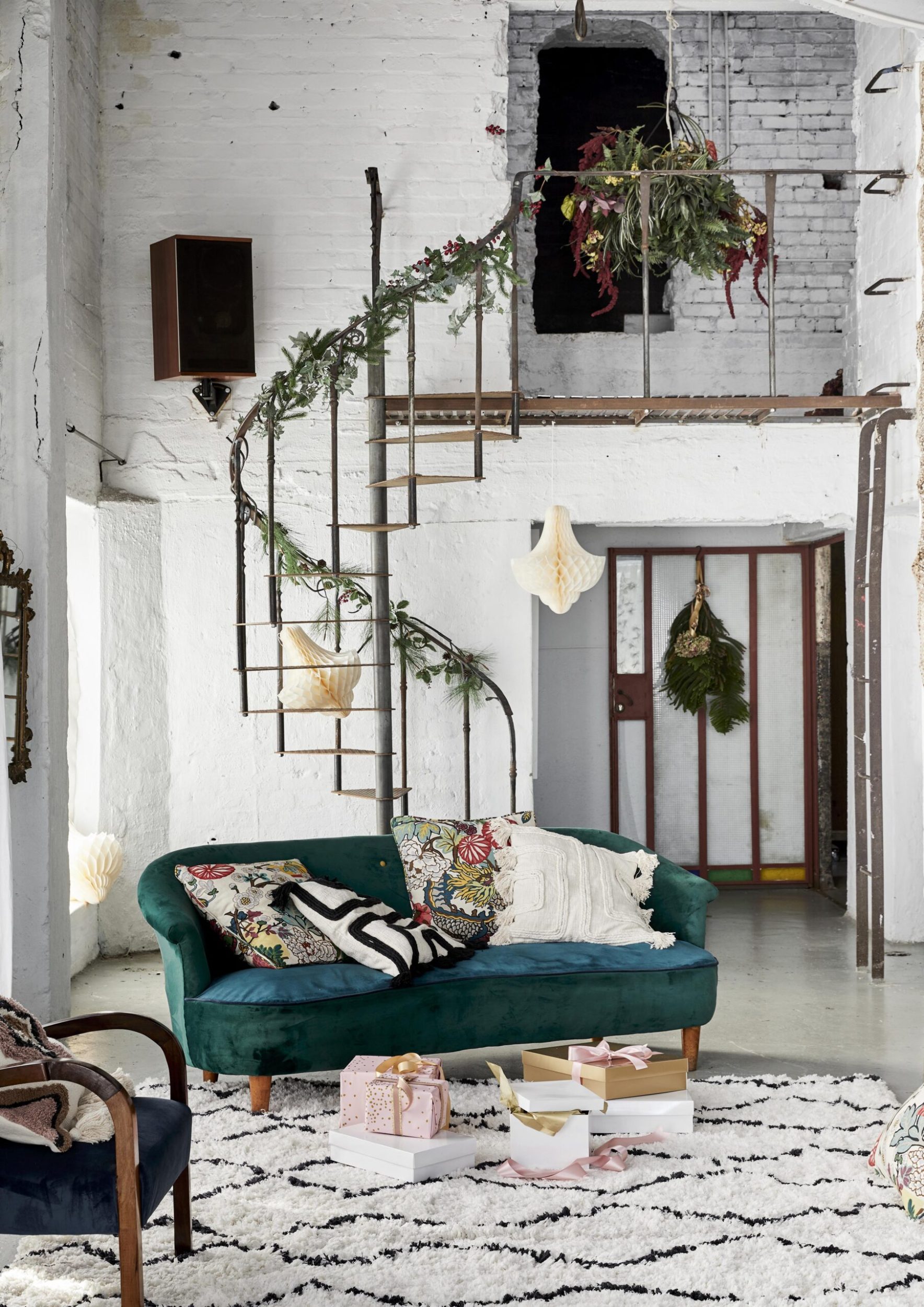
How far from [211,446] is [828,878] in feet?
15.6

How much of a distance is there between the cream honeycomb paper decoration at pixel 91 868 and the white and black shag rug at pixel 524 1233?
245 centimetres

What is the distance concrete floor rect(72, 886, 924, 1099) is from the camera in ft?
15.3

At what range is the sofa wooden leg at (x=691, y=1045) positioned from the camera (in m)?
4.51

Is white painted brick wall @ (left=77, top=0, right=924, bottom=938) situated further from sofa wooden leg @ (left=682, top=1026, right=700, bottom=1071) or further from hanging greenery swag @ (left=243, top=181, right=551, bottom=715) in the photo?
sofa wooden leg @ (left=682, top=1026, right=700, bottom=1071)

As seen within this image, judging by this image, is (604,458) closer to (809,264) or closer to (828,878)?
(809,264)

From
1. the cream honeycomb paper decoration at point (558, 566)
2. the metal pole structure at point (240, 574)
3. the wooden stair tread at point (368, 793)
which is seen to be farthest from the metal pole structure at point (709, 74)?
the wooden stair tread at point (368, 793)

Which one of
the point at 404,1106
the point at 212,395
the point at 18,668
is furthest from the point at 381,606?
the point at 404,1106

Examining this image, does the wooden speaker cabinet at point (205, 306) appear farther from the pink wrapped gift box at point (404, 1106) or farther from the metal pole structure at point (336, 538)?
the pink wrapped gift box at point (404, 1106)

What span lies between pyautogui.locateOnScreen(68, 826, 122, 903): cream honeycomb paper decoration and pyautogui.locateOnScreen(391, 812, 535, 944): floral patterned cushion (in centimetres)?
199

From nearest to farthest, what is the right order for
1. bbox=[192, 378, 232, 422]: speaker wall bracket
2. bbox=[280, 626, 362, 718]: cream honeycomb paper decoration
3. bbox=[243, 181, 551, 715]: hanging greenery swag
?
bbox=[243, 181, 551, 715]: hanging greenery swag < bbox=[280, 626, 362, 718]: cream honeycomb paper decoration < bbox=[192, 378, 232, 422]: speaker wall bracket

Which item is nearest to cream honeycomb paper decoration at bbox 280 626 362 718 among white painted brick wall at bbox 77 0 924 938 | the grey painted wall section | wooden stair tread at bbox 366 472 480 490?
wooden stair tread at bbox 366 472 480 490

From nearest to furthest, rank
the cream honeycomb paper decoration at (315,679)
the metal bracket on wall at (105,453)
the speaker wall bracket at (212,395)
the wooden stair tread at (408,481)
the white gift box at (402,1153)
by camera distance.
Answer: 1. the white gift box at (402,1153)
2. the wooden stair tread at (408,481)
3. the cream honeycomb paper decoration at (315,679)
4. the metal bracket on wall at (105,453)
5. the speaker wall bracket at (212,395)

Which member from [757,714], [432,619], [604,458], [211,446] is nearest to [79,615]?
[211,446]

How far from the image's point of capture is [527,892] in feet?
15.4
